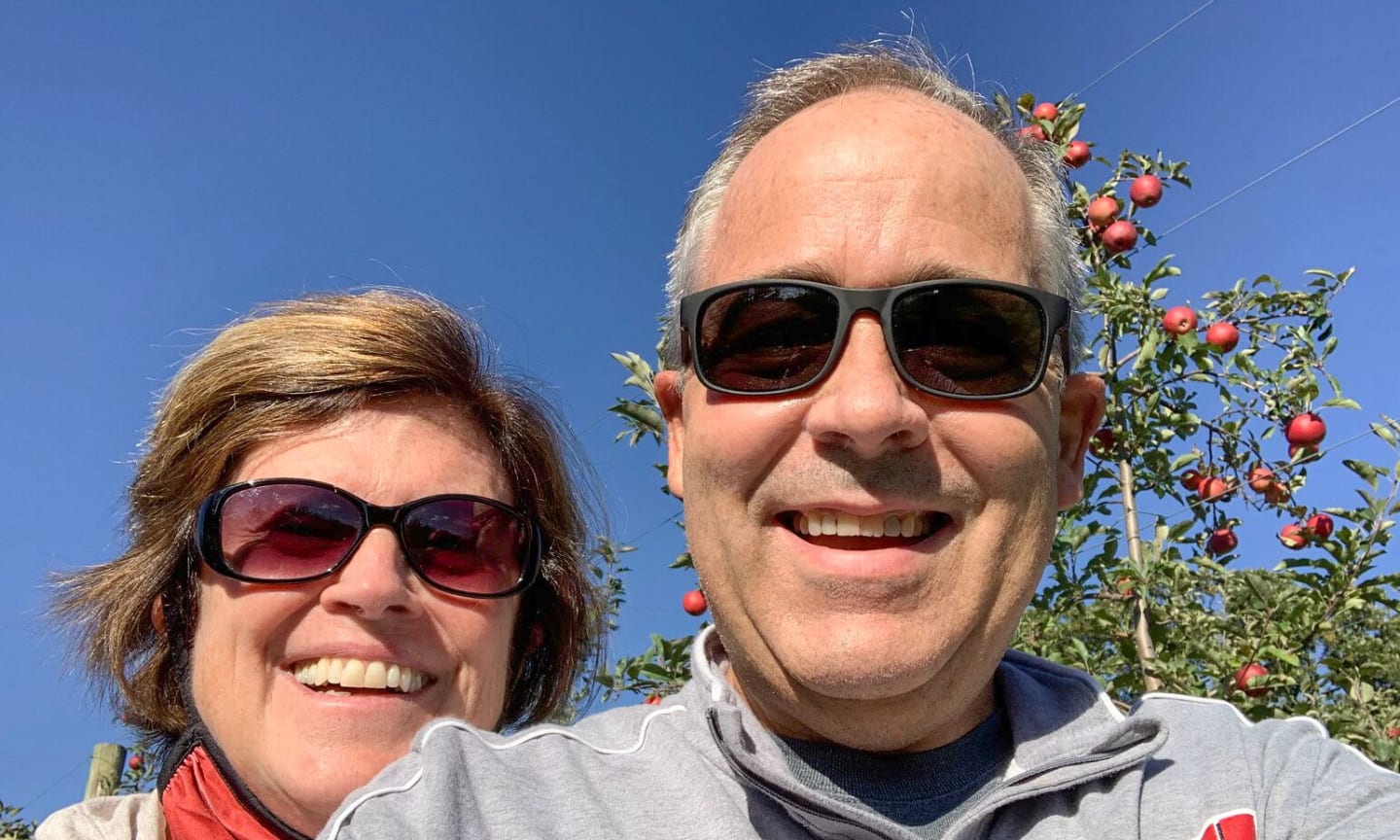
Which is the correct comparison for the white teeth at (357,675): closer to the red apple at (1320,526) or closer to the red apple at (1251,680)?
the red apple at (1251,680)

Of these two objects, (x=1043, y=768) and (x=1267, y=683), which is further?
(x=1267, y=683)

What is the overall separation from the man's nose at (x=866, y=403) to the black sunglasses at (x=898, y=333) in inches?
0.5

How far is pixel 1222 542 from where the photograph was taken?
412cm

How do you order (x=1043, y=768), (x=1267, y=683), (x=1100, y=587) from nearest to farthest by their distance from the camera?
1. (x=1043, y=768)
2. (x=1267, y=683)
3. (x=1100, y=587)

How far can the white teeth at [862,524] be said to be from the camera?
1412 mm

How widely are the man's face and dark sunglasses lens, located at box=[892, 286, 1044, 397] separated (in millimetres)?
27

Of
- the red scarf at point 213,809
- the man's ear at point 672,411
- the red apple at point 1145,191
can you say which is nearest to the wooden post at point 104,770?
the red scarf at point 213,809

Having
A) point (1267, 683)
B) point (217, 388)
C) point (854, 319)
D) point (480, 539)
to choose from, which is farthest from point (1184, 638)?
point (217, 388)

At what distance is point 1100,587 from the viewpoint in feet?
12.5

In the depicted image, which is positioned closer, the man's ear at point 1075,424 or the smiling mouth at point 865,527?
the smiling mouth at point 865,527

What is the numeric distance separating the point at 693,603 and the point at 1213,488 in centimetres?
209

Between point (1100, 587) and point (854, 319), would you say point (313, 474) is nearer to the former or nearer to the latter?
point (854, 319)

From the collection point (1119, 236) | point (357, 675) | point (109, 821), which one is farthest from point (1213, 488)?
point (109, 821)

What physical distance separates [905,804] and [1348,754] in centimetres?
63
